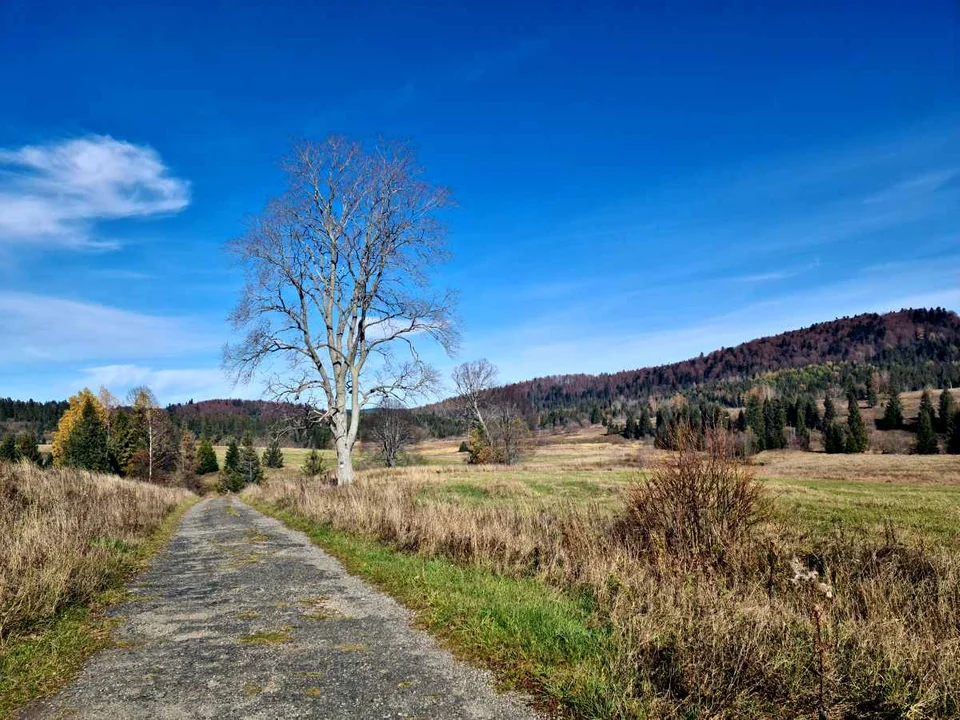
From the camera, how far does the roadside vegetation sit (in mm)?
4551

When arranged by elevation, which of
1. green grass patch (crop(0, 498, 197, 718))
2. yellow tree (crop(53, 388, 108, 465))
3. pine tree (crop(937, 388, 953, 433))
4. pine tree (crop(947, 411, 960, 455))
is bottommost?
pine tree (crop(947, 411, 960, 455))

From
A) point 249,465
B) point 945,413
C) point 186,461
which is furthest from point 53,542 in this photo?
point 945,413

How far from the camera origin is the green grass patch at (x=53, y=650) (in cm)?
415

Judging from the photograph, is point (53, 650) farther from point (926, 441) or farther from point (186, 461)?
point (926, 441)

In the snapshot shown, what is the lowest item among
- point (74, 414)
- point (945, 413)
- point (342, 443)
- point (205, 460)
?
point (945, 413)

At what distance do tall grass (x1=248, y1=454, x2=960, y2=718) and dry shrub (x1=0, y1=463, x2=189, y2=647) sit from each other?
4660mm

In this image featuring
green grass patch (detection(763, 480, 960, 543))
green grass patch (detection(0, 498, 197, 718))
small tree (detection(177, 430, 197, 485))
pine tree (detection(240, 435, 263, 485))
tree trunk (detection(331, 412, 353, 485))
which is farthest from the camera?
pine tree (detection(240, 435, 263, 485))

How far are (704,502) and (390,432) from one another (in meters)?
52.2

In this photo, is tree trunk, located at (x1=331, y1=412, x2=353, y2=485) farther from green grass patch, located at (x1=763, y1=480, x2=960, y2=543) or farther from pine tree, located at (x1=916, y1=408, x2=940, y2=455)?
pine tree, located at (x1=916, y1=408, x2=940, y2=455)

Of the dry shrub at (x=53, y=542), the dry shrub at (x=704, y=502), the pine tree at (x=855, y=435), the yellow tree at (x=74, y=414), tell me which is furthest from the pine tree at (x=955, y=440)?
the yellow tree at (x=74, y=414)

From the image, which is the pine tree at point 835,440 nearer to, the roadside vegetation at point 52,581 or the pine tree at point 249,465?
the pine tree at point 249,465

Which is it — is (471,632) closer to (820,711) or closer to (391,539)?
(820,711)

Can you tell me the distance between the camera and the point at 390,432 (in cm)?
5834

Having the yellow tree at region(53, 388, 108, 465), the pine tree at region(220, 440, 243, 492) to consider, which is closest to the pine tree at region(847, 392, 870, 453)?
the pine tree at region(220, 440, 243, 492)
